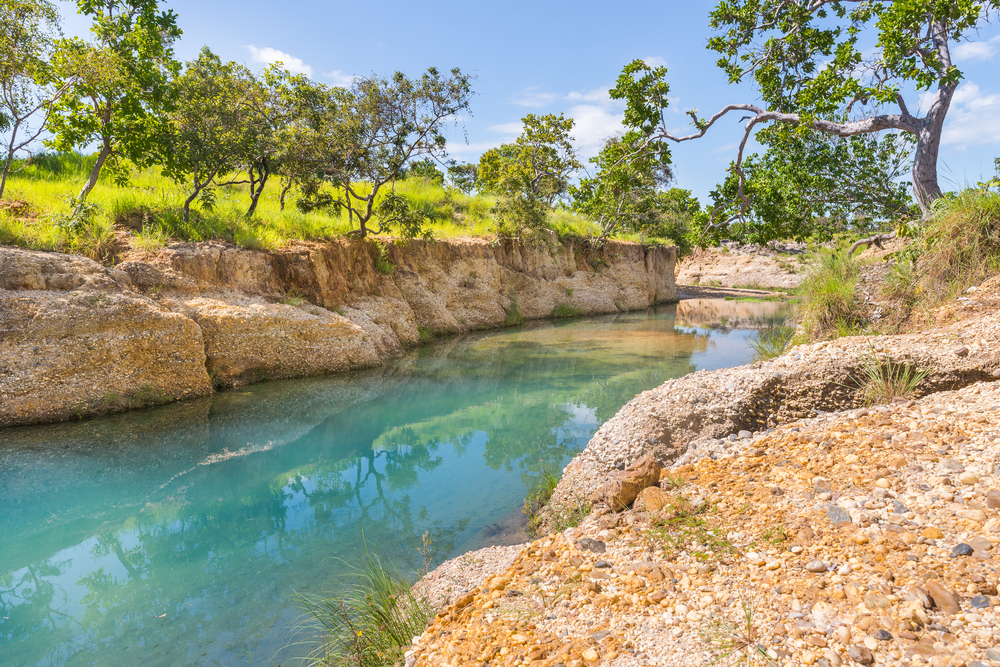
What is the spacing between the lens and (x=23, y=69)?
353 inches

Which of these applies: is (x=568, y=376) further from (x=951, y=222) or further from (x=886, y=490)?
(x=886, y=490)

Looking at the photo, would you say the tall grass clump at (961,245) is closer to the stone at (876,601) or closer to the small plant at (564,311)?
the stone at (876,601)

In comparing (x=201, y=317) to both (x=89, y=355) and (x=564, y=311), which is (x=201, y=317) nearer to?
(x=89, y=355)

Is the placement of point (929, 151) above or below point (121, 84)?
below

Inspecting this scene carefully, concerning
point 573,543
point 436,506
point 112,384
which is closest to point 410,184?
point 112,384

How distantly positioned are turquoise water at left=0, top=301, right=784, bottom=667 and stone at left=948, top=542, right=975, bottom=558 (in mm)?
3159

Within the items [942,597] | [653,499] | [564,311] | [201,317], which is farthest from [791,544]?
[564,311]

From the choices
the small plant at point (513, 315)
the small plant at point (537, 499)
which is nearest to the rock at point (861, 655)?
the small plant at point (537, 499)

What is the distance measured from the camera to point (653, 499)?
385cm

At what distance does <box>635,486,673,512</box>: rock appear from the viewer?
12.3 ft

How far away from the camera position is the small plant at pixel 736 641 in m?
2.18

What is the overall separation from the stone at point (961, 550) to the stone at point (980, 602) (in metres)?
0.33

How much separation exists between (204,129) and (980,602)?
14.7 meters

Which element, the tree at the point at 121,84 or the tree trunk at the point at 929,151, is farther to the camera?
the tree at the point at 121,84
